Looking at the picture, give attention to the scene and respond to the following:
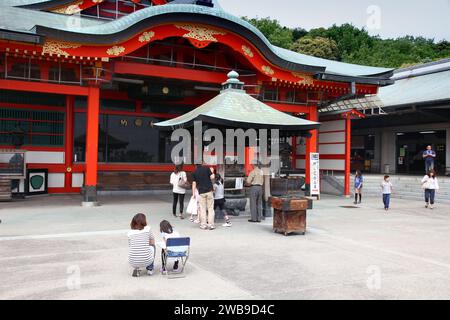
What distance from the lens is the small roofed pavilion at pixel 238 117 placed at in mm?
11391

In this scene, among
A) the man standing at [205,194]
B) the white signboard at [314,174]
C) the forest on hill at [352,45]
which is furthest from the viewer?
the forest on hill at [352,45]

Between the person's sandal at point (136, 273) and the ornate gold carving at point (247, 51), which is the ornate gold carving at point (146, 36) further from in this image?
the person's sandal at point (136, 273)

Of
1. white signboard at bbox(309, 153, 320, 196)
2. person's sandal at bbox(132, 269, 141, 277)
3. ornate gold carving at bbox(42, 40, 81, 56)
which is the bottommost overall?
person's sandal at bbox(132, 269, 141, 277)

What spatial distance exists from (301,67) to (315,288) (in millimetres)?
12887

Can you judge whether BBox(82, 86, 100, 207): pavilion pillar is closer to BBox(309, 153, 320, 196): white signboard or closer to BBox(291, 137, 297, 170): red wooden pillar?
BBox(309, 153, 320, 196): white signboard

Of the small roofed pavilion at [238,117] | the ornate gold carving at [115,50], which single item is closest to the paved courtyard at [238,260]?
the small roofed pavilion at [238,117]

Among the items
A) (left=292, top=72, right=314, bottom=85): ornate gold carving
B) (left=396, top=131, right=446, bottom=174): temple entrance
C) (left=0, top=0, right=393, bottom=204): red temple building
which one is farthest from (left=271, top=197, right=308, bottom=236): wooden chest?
(left=396, top=131, right=446, bottom=174): temple entrance

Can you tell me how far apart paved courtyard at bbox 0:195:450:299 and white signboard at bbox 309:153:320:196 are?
521 centimetres

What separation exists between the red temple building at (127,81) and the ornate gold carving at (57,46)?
0.03 metres

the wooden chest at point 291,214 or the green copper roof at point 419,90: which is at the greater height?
the green copper roof at point 419,90

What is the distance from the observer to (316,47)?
51.3 metres

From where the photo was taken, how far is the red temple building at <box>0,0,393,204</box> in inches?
549

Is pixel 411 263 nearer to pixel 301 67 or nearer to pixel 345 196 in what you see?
pixel 301 67
